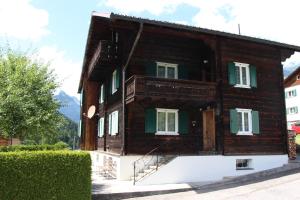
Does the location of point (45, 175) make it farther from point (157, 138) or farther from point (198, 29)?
point (198, 29)

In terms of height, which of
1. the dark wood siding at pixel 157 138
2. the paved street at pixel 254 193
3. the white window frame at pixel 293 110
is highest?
the white window frame at pixel 293 110

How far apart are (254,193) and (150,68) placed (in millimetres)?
8196

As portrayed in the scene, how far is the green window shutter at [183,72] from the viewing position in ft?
61.7

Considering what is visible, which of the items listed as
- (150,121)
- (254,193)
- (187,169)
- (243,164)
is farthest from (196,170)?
(243,164)

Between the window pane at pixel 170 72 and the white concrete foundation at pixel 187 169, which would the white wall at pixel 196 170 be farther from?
the window pane at pixel 170 72

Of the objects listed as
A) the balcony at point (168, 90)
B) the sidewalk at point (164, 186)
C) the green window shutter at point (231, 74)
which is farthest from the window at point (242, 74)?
the sidewalk at point (164, 186)

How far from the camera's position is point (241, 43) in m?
19.6

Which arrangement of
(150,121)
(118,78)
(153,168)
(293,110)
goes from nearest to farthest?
(153,168), (150,121), (118,78), (293,110)

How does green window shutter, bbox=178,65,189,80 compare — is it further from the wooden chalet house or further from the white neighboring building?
the white neighboring building

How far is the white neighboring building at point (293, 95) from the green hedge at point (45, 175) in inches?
1704

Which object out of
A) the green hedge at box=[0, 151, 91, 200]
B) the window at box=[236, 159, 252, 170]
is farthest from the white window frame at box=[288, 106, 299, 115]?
the green hedge at box=[0, 151, 91, 200]

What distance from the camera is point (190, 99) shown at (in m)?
16.8

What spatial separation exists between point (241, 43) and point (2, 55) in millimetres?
15926

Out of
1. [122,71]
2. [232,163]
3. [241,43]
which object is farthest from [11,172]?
[241,43]
